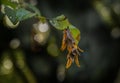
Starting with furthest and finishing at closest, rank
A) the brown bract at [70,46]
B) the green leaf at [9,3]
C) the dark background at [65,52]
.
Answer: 1. the dark background at [65,52]
2. the green leaf at [9,3]
3. the brown bract at [70,46]

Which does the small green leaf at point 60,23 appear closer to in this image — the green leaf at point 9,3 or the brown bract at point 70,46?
the brown bract at point 70,46

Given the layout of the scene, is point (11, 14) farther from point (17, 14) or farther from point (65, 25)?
point (65, 25)

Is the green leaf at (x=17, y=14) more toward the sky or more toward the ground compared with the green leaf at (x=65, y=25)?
more toward the sky

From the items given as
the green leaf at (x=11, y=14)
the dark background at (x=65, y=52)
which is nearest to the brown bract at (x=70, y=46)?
the green leaf at (x=11, y=14)

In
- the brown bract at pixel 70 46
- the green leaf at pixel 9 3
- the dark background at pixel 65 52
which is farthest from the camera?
the dark background at pixel 65 52

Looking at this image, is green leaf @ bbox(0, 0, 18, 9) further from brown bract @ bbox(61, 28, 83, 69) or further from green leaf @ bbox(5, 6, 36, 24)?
brown bract @ bbox(61, 28, 83, 69)

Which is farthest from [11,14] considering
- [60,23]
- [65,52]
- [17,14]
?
[65,52]

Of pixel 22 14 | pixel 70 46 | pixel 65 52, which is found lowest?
pixel 70 46

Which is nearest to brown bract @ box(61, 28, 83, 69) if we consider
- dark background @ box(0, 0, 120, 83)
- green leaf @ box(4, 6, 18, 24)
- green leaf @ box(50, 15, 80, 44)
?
green leaf @ box(50, 15, 80, 44)

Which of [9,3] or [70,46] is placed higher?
[9,3]

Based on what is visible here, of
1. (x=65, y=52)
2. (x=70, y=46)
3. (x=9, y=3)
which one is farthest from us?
(x=65, y=52)
